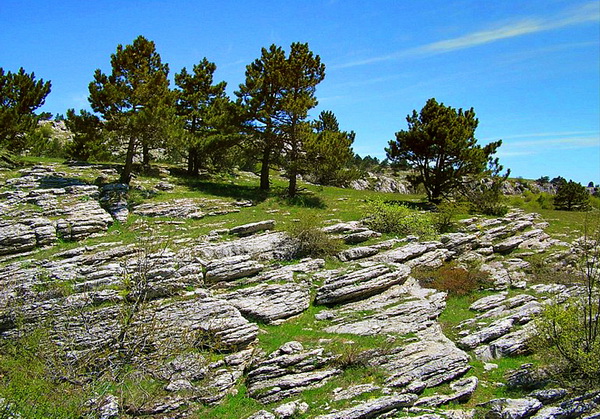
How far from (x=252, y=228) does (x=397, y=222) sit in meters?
11.6

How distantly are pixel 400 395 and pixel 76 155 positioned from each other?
48.4m

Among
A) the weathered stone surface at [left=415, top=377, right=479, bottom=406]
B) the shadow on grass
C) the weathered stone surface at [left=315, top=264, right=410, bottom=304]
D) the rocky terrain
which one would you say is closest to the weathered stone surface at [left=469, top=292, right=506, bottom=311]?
the rocky terrain

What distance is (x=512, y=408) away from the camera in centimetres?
1270

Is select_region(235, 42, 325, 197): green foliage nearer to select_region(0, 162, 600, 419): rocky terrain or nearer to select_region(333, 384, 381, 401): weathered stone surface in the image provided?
select_region(0, 162, 600, 419): rocky terrain

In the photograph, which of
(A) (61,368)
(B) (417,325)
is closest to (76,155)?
(A) (61,368)

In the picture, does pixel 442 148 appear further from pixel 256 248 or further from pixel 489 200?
pixel 256 248

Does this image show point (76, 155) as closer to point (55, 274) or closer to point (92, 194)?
point (92, 194)

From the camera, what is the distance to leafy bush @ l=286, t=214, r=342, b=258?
968 inches

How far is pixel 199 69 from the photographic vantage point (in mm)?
42469

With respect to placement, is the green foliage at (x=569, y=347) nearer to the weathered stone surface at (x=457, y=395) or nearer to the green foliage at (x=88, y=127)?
the weathered stone surface at (x=457, y=395)

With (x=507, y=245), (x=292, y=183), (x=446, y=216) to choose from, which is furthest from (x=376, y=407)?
(x=292, y=183)

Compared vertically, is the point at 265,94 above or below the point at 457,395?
above

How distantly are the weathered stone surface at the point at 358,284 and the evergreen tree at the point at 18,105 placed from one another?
33378 mm

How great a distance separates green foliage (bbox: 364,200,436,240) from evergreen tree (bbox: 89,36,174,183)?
1994 cm
